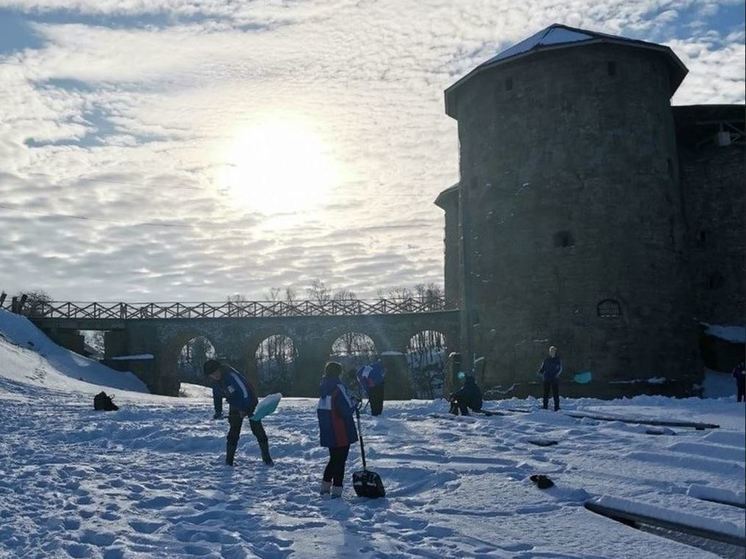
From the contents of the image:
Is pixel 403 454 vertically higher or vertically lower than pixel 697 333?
lower

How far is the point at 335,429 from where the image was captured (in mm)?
6543

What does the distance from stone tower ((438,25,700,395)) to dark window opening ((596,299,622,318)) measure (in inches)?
1.7

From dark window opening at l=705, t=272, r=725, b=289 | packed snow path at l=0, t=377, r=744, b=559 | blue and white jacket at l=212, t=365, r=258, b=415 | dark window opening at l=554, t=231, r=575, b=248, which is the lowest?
packed snow path at l=0, t=377, r=744, b=559

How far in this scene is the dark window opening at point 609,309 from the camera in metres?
20.2

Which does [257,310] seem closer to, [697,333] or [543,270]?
[543,270]

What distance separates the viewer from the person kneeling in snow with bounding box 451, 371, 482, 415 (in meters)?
12.4

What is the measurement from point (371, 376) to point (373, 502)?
6.90 metres

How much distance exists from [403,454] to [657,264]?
15.0 meters

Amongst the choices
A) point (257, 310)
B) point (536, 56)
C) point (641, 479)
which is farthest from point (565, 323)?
point (257, 310)

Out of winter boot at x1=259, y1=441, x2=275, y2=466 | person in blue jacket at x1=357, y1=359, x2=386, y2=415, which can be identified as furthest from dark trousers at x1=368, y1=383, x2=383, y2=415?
winter boot at x1=259, y1=441, x2=275, y2=466

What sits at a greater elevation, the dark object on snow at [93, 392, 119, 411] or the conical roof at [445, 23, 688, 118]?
the conical roof at [445, 23, 688, 118]

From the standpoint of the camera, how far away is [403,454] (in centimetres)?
830

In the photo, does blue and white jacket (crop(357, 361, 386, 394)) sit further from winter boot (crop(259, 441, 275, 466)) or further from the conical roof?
the conical roof

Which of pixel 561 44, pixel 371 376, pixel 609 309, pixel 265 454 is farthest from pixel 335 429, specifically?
pixel 561 44
